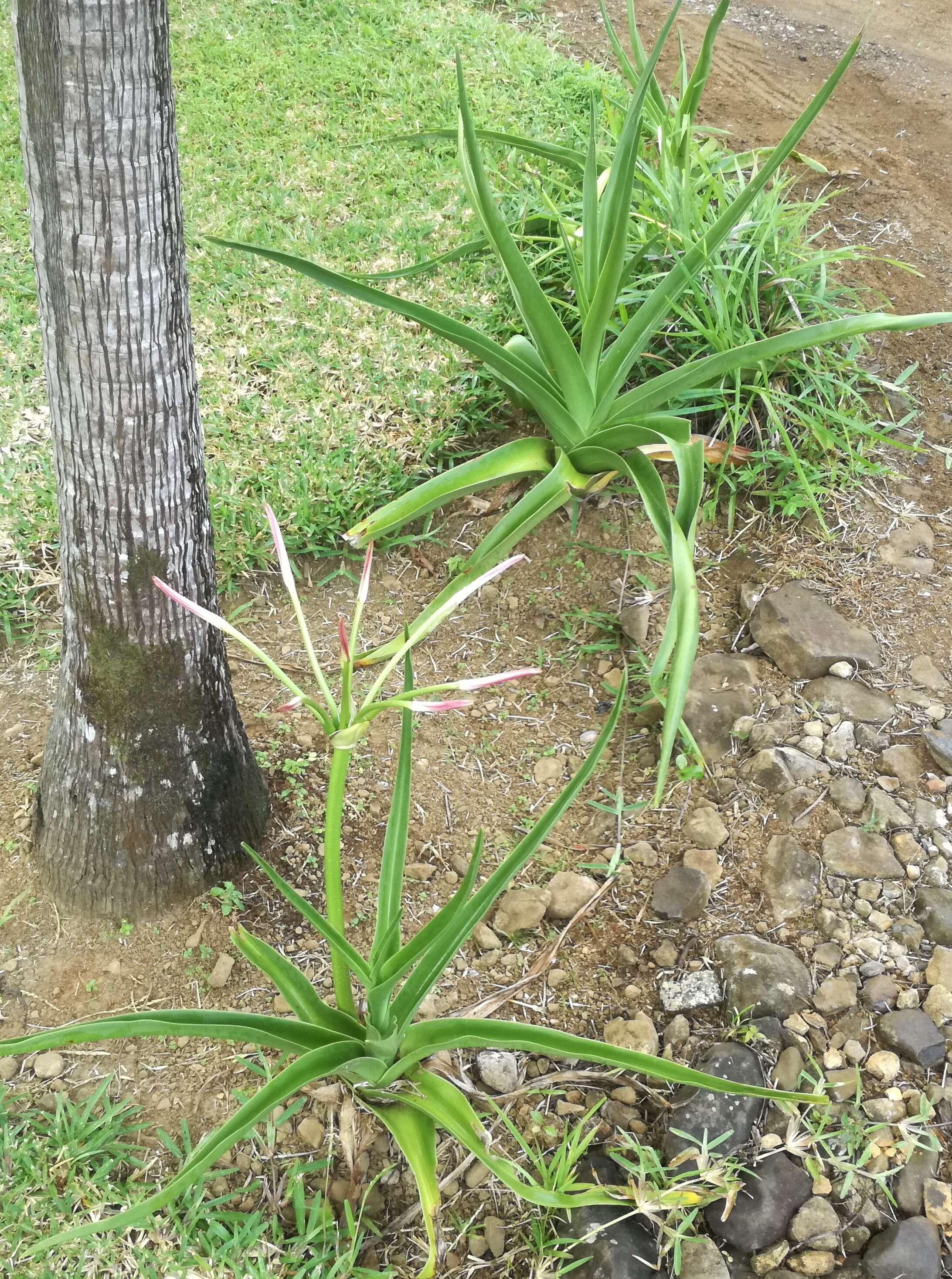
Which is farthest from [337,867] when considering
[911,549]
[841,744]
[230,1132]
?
[911,549]

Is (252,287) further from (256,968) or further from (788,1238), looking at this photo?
(788,1238)

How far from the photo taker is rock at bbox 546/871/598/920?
5.89ft

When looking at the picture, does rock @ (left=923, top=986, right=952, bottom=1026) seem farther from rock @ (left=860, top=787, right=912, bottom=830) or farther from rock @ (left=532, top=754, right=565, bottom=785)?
rock @ (left=532, top=754, right=565, bottom=785)

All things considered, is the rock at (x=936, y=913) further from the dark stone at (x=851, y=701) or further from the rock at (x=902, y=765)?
the dark stone at (x=851, y=701)

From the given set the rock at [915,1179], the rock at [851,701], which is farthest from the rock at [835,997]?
the rock at [851,701]

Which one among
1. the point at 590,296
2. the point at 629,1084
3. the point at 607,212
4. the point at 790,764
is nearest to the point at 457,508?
the point at 590,296

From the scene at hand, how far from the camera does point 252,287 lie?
304cm

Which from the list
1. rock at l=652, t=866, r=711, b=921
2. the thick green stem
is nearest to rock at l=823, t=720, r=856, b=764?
rock at l=652, t=866, r=711, b=921

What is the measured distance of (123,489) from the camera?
1.45 m

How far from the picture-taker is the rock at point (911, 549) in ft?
7.73

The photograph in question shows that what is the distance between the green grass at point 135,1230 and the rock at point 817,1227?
1.89ft

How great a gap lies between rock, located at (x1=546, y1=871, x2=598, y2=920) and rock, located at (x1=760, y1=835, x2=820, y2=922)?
1.00 feet

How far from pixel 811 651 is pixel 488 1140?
4.05ft

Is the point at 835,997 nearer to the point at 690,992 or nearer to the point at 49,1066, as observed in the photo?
the point at 690,992
